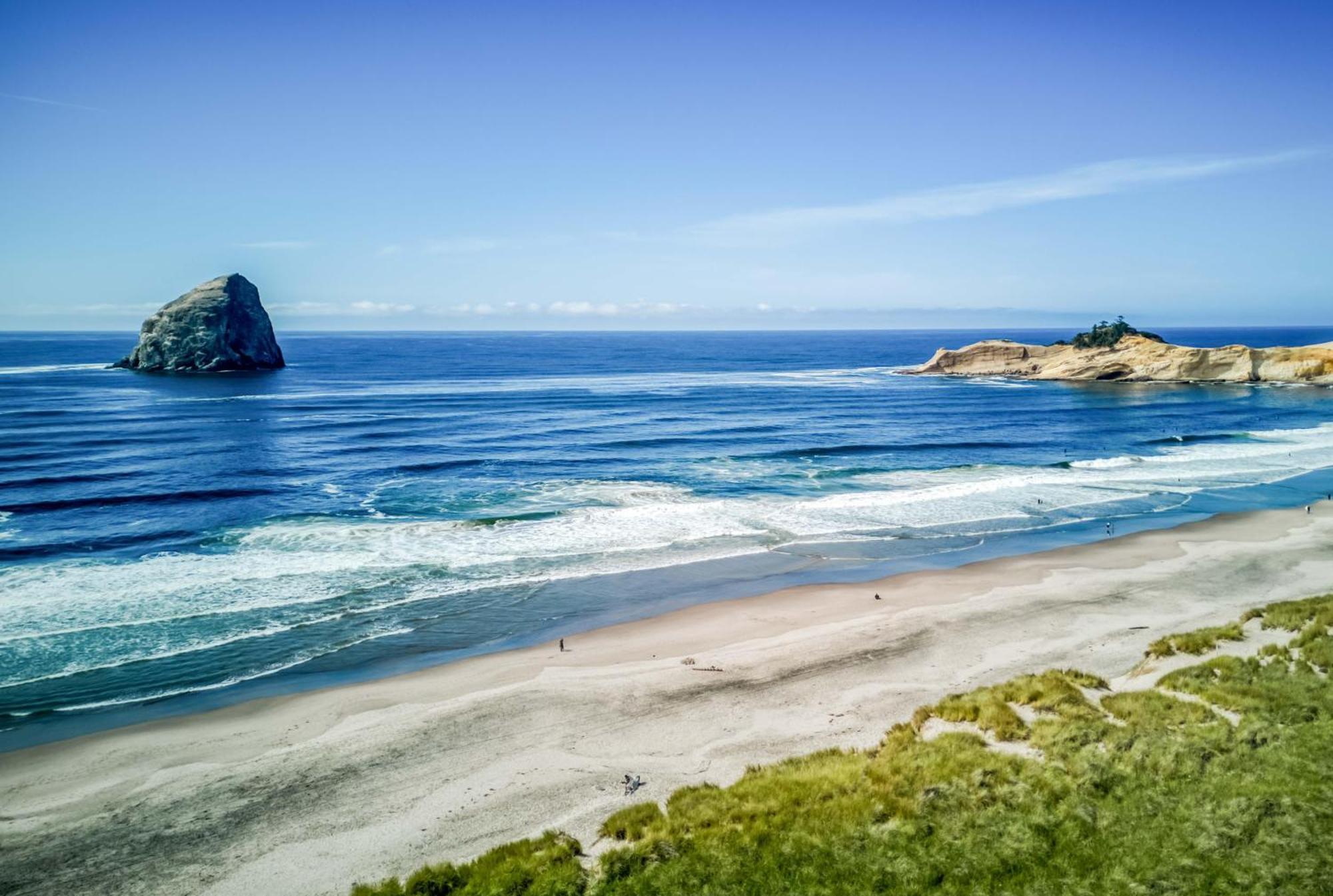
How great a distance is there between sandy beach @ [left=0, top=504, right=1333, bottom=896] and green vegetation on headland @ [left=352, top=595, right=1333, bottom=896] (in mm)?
1189

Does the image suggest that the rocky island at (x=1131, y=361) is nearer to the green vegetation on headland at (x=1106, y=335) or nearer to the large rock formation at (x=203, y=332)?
the green vegetation on headland at (x=1106, y=335)

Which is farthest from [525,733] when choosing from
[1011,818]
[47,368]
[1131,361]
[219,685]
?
[47,368]

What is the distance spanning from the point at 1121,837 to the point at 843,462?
39070 mm

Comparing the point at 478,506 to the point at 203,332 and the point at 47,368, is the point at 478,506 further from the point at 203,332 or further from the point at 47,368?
the point at 47,368

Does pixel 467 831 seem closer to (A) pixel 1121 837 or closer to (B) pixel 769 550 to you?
(A) pixel 1121 837

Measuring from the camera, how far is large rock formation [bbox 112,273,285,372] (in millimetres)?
109250

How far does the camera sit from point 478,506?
38.1 metres

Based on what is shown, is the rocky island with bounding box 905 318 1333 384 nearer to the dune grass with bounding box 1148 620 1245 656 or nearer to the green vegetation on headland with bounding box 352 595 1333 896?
the dune grass with bounding box 1148 620 1245 656

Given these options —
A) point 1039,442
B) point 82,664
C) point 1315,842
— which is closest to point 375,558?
point 82,664

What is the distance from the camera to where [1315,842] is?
36.8ft

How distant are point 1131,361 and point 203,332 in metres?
131

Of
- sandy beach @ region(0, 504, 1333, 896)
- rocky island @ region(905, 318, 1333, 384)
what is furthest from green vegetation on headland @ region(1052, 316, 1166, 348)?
sandy beach @ region(0, 504, 1333, 896)

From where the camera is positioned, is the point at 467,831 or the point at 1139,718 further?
the point at 1139,718

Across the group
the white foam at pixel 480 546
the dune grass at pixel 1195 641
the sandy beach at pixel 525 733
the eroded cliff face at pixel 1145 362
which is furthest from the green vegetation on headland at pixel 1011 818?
the eroded cliff face at pixel 1145 362
